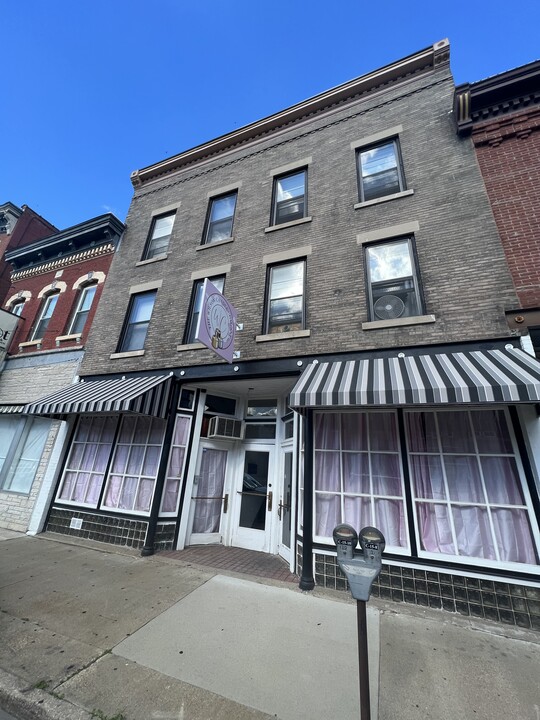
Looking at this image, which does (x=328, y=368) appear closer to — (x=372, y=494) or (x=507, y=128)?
(x=372, y=494)

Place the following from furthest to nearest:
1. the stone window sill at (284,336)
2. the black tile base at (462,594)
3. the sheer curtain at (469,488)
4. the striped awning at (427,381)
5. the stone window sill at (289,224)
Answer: the stone window sill at (289,224) < the stone window sill at (284,336) < the sheer curtain at (469,488) < the black tile base at (462,594) < the striped awning at (427,381)

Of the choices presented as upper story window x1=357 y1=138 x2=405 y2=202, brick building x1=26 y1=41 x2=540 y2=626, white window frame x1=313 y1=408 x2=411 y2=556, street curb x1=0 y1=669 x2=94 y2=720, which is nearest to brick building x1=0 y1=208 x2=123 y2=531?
brick building x1=26 y1=41 x2=540 y2=626

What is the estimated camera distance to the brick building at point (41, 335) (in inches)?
340

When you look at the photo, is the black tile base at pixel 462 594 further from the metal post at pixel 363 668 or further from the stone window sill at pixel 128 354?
the stone window sill at pixel 128 354

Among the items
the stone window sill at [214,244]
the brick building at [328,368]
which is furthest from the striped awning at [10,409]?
the stone window sill at [214,244]

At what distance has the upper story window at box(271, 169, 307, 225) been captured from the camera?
8.47m

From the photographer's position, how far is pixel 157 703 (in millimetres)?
2660

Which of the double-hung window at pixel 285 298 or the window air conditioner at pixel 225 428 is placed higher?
the double-hung window at pixel 285 298

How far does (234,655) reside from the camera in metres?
3.35

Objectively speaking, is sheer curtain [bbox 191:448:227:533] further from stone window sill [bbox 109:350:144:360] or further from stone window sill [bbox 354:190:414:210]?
stone window sill [bbox 354:190:414:210]

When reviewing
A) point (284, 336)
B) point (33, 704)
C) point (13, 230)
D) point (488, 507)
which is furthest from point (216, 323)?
point (13, 230)

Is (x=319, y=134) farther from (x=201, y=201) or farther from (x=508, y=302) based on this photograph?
(x=508, y=302)

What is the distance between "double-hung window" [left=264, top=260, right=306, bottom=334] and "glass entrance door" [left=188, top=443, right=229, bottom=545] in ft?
12.0

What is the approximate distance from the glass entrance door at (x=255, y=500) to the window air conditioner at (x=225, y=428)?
513mm
